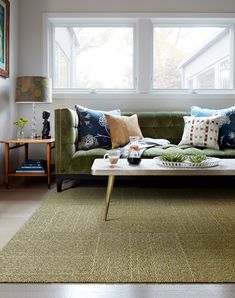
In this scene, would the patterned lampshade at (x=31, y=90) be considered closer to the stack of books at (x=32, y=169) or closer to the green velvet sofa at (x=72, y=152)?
the green velvet sofa at (x=72, y=152)

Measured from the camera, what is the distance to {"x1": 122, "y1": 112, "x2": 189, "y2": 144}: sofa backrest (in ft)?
13.7

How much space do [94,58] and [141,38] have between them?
64cm

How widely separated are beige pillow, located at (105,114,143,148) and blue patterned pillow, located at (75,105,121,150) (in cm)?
8

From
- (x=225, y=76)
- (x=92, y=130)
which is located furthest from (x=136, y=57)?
(x=92, y=130)

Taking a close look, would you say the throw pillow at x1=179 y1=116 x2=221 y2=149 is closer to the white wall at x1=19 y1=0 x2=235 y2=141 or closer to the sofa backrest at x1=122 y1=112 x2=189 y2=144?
the sofa backrest at x1=122 y1=112 x2=189 y2=144

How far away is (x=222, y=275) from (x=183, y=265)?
0.65 feet

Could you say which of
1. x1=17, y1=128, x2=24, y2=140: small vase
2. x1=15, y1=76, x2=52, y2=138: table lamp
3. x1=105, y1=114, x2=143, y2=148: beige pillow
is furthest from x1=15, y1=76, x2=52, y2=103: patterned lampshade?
x1=105, y1=114, x2=143, y2=148: beige pillow

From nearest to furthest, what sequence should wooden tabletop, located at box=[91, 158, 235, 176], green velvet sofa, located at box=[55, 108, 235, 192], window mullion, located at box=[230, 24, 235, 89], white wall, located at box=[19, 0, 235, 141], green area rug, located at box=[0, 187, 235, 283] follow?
green area rug, located at box=[0, 187, 235, 283] → wooden tabletop, located at box=[91, 158, 235, 176] → green velvet sofa, located at box=[55, 108, 235, 192] → white wall, located at box=[19, 0, 235, 141] → window mullion, located at box=[230, 24, 235, 89]

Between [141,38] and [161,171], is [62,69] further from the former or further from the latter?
[161,171]

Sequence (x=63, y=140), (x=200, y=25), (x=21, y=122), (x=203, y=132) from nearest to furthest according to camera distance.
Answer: (x=63, y=140)
(x=203, y=132)
(x=21, y=122)
(x=200, y=25)

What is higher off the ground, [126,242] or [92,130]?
[92,130]

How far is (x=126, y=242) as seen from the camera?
222 cm

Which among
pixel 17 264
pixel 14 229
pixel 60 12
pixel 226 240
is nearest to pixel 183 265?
pixel 226 240

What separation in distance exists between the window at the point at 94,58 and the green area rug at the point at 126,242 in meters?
1.83
